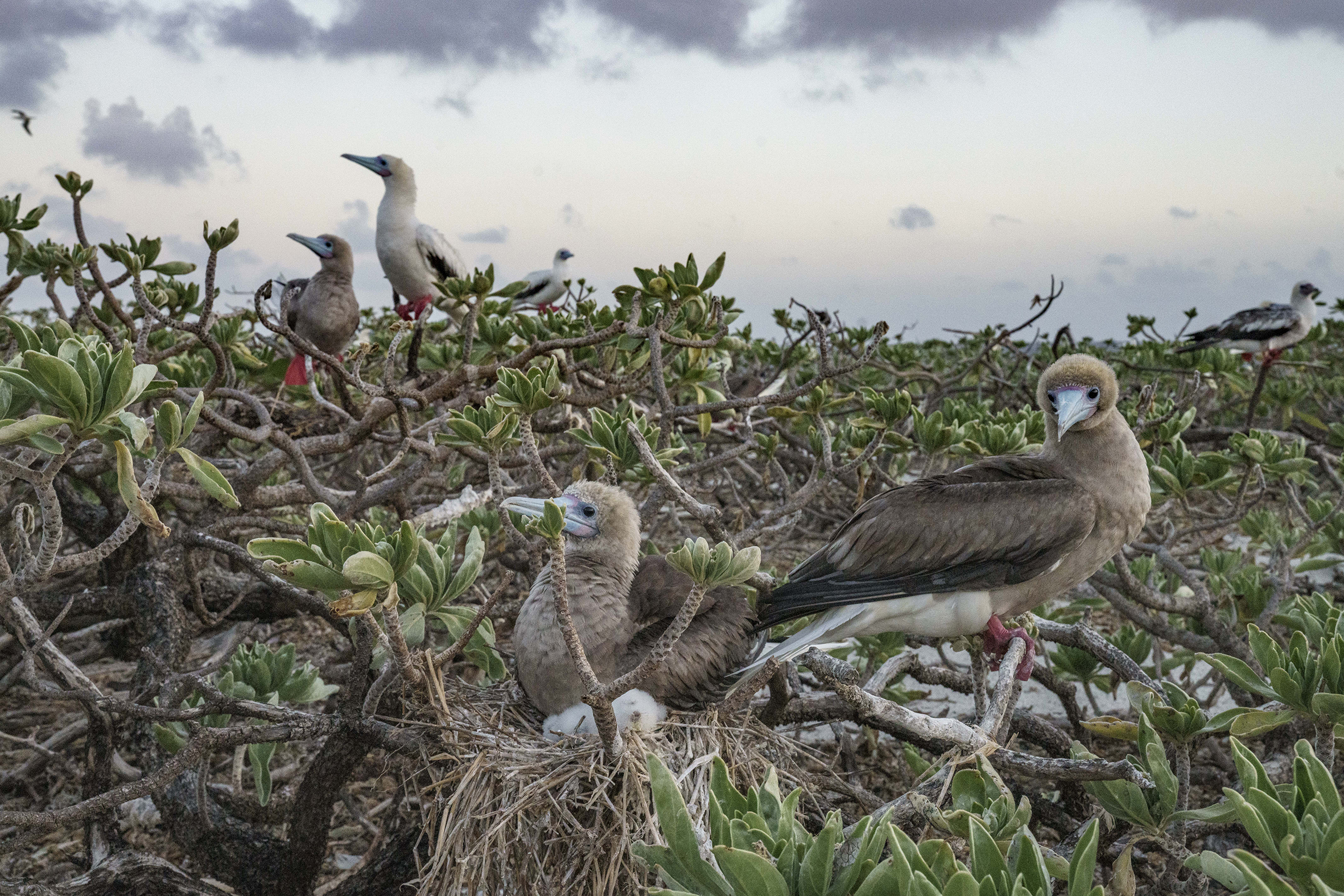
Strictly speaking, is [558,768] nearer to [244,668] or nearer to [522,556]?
[244,668]

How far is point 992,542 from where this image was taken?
2.88 m

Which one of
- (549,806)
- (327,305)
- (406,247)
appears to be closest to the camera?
(549,806)

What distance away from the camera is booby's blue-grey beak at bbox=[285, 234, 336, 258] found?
6078mm

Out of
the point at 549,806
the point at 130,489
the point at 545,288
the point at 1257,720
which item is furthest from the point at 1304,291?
the point at 130,489

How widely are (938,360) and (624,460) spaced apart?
689cm

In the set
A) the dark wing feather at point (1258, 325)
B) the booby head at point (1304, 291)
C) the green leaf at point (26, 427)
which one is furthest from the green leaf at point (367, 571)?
the booby head at point (1304, 291)

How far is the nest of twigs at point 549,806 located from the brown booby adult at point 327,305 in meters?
3.77

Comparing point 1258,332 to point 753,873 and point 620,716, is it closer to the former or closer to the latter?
point 620,716

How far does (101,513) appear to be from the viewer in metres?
3.96

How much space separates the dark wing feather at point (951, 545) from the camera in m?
2.88

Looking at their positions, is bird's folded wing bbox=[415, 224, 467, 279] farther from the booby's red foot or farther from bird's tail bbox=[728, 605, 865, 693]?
the booby's red foot

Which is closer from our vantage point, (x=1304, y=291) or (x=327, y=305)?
(x=327, y=305)

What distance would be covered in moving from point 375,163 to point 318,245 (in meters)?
1.08

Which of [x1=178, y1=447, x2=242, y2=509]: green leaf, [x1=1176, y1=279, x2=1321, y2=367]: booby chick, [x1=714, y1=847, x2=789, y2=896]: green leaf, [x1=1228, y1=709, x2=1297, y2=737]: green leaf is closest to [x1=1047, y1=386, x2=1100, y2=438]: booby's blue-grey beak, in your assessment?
[x1=1228, y1=709, x2=1297, y2=737]: green leaf
